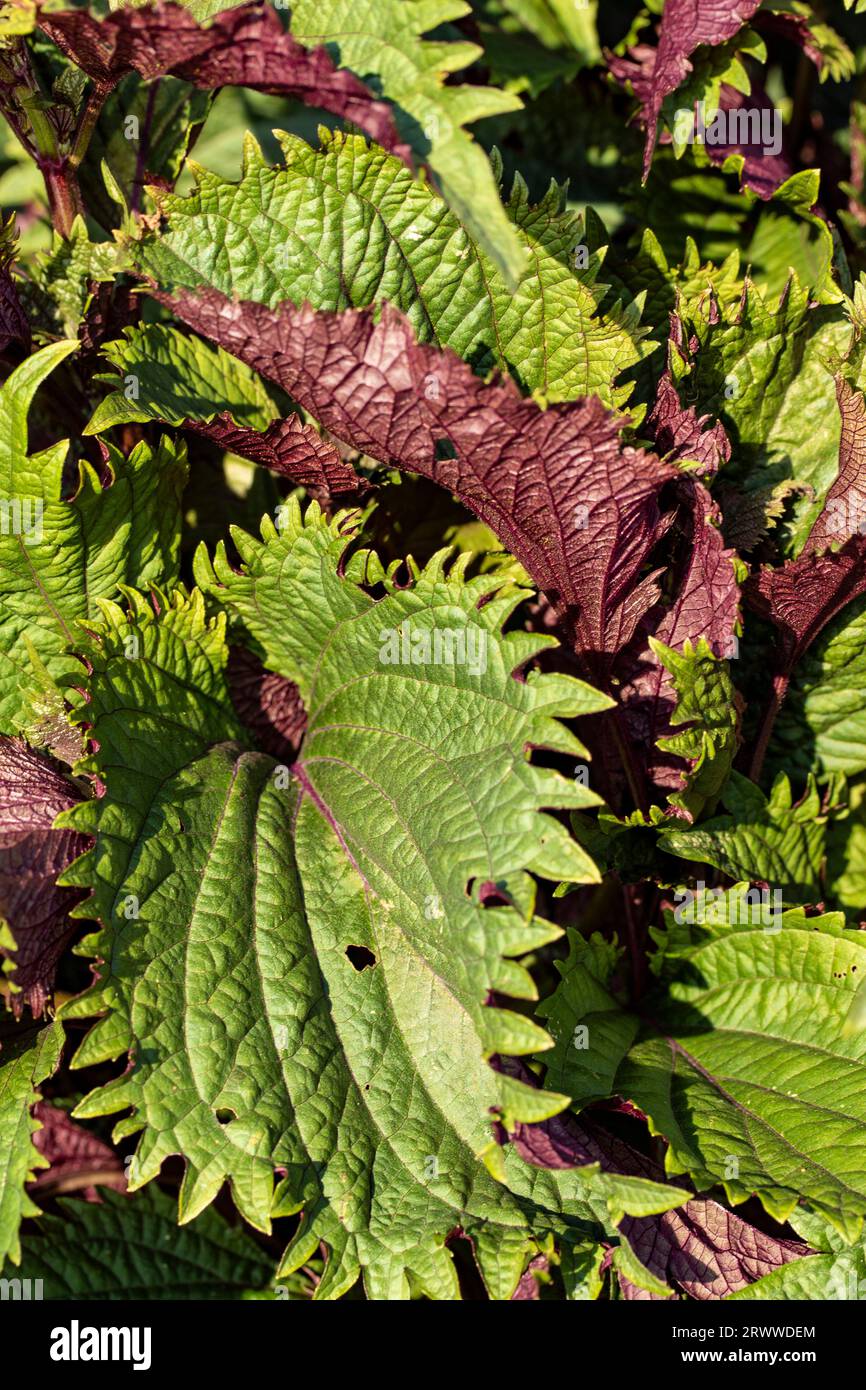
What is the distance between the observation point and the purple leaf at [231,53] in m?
0.94

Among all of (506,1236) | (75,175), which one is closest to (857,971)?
(506,1236)

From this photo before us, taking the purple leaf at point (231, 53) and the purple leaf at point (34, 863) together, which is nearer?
the purple leaf at point (231, 53)

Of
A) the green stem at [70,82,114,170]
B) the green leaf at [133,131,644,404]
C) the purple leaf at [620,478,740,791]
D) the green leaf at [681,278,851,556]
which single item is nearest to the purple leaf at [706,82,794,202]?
the green leaf at [681,278,851,556]

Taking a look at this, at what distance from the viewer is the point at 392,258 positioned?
132 centimetres

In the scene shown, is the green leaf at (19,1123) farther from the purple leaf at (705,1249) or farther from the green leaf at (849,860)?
the green leaf at (849,860)

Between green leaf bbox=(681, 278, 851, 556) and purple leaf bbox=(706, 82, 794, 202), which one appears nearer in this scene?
green leaf bbox=(681, 278, 851, 556)

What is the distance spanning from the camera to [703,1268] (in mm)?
1238

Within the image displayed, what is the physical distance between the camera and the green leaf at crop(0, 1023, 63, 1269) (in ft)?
3.68

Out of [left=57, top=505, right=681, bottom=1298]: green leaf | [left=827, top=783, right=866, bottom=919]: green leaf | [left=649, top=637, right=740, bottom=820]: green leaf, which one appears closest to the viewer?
[left=57, top=505, right=681, bottom=1298]: green leaf

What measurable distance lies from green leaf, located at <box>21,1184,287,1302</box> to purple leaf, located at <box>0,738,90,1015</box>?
1.16ft

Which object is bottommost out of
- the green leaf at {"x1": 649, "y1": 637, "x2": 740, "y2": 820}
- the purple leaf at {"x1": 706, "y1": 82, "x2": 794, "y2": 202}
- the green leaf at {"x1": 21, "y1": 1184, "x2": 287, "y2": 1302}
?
the green leaf at {"x1": 21, "y1": 1184, "x2": 287, "y2": 1302}

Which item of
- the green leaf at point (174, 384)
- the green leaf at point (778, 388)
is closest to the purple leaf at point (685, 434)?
the green leaf at point (778, 388)

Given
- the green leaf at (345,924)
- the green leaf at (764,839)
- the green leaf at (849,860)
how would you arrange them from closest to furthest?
the green leaf at (345,924)
the green leaf at (764,839)
the green leaf at (849,860)

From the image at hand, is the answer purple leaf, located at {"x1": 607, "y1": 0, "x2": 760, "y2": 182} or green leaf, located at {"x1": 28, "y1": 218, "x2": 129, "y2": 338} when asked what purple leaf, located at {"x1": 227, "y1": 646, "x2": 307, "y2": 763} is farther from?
purple leaf, located at {"x1": 607, "y1": 0, "x2": 760, "y2": 182}
